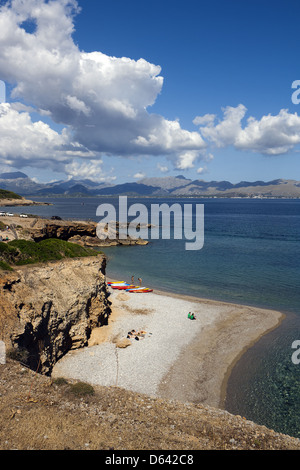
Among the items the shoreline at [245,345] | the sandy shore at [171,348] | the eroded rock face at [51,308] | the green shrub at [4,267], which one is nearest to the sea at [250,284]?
the shoreline at [245,345]

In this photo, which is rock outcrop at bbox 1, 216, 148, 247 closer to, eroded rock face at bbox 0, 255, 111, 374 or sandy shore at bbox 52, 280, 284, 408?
sandy shore at bbox 52, 280, 284, 408

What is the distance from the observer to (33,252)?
25.9 m

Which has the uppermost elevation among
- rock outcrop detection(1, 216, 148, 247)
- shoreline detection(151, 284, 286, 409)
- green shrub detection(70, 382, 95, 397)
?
rock outcrop detection(1, 216, 148, 247)

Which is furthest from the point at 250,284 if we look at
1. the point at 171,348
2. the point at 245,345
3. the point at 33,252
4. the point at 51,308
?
the point at 33,252

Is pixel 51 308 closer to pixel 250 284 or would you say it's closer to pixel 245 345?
pixel 245 345

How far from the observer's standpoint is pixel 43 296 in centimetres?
2175

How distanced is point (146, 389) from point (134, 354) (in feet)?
14.6

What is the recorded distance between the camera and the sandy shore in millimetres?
19973

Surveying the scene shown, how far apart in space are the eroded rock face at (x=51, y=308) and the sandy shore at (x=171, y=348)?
4.48 feet

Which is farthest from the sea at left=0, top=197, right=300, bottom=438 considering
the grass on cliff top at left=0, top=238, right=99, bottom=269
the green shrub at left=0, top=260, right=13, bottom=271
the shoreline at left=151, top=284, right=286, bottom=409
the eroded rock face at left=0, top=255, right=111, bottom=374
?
the green shrub at left=0, top=260, right=13, bottom=271

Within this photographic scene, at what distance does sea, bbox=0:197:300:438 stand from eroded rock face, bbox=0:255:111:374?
10459 mm

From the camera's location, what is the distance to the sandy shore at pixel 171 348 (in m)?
20.0

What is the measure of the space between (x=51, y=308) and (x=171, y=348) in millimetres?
11370
